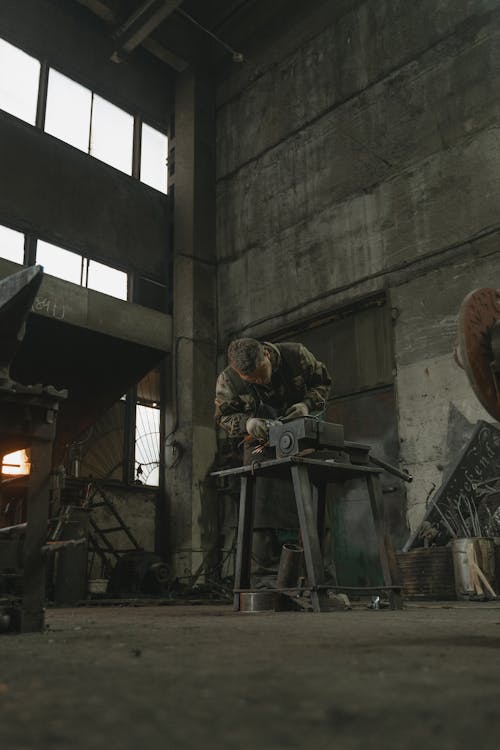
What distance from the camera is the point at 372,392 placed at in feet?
25.6

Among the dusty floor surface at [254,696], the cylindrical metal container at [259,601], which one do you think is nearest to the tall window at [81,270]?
the cylindrical metal container at [259,601]

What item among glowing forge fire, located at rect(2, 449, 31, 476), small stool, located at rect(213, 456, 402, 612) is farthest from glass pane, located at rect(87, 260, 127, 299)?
Result: small stool, located at rect(213, 456, 402, 612)

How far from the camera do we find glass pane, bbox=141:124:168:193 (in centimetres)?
1041

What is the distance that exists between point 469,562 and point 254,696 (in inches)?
180

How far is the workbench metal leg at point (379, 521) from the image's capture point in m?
3.45

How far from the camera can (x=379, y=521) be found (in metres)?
3.50

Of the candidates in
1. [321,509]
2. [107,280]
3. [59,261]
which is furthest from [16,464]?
[321,509]

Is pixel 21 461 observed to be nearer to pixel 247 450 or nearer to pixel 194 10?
pixel 247 450

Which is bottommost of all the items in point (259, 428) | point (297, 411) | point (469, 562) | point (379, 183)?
point (469, 562)

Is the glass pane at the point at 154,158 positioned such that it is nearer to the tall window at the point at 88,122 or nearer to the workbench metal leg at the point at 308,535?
the tall window at the point at 88,122

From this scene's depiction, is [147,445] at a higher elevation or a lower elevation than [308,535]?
higher

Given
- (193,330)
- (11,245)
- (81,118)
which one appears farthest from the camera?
(81,118)

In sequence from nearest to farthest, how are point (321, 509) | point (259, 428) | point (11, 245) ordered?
point (259, 428) < point (321, 509) < point (11, 245)

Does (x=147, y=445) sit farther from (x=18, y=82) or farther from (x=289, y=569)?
(x=289, y=569)
